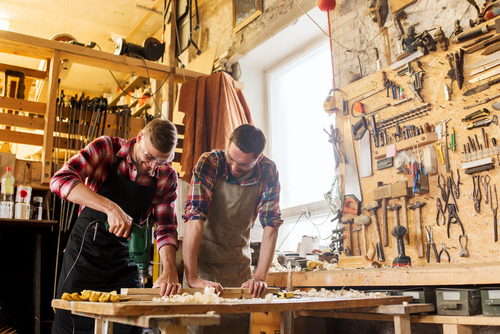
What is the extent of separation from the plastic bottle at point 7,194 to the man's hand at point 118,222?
1.95 meters

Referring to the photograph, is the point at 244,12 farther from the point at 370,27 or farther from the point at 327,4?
the point at 370,27

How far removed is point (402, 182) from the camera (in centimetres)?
288

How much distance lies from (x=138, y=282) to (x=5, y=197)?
1899 mm

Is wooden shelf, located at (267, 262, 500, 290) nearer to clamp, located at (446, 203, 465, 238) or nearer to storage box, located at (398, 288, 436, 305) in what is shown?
storage box, located at (398, 288, 436, 305)

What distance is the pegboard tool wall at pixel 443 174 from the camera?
2502 millimetres

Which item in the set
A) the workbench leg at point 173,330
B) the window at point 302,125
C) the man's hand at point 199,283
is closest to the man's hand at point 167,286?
the man's hand at point 199,283

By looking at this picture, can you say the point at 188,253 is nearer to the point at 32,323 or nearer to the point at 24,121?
the point at 24,121

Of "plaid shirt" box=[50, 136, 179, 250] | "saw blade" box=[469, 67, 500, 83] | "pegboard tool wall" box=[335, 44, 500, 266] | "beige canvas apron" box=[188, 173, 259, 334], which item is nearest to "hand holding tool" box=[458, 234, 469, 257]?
"pegboard tool wall" box=[335, 44, 500, 266]

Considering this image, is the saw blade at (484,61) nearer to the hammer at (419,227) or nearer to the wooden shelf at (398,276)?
the hammer at (419,227)

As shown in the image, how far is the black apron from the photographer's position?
6.66 feet

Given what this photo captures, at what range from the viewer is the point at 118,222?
74.2 inches

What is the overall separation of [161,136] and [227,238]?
28.1 inches

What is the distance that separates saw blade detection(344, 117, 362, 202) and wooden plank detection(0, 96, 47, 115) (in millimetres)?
2541

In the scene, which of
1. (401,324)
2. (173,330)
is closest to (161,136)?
(173,330)
